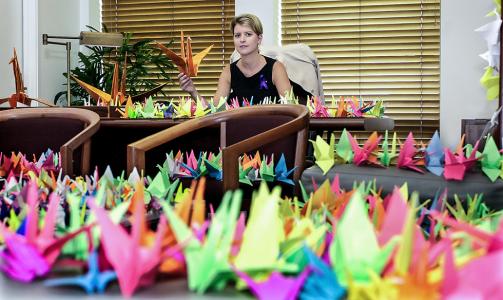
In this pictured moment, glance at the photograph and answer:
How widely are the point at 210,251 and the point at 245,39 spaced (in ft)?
10.7

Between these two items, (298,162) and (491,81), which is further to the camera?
(298,162)

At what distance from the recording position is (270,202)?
14.1 inches

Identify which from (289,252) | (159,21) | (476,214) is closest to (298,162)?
(476,214)

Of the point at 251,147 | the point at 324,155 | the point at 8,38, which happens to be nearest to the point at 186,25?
the point at 8,38

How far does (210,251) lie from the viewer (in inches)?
13.1

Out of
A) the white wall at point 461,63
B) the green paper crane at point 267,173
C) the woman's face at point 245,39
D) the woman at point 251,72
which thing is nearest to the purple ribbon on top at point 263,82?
the woman at point 251,72

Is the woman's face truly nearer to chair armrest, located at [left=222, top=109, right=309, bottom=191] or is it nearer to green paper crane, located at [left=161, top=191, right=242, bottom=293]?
chair armrest, located at [left=222, top=109, right=309, bottom=191]

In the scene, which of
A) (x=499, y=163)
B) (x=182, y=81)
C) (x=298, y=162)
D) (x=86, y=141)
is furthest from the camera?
(x=182, y=81)

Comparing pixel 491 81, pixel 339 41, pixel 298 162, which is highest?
pixel 339 41

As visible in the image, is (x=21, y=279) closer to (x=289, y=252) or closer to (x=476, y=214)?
(x=289, y=252)

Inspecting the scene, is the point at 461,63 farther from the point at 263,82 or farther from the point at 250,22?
the point at 250,22

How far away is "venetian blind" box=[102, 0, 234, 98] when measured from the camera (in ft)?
16.6

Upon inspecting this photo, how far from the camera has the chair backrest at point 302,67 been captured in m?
3.75

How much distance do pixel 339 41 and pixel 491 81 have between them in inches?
166
